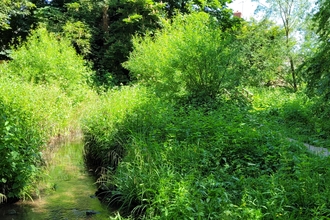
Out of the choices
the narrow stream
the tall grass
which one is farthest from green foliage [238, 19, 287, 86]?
the narrow stream

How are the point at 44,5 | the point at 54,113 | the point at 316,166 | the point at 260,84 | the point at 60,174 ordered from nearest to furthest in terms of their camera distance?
the point at 316,166
the point at 60,174
the point at 54,113
the point at 260,84
the point at 44,5

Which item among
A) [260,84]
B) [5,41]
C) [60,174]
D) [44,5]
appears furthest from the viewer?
[44,5]

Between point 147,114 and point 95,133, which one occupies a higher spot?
point 147,114

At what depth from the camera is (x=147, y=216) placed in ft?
13.9

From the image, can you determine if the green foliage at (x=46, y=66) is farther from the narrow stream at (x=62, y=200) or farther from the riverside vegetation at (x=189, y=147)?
the narrow stream at (x=62, y=200)

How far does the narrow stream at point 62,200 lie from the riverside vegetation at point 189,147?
0.22 metres

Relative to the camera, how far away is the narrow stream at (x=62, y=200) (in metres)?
5.12

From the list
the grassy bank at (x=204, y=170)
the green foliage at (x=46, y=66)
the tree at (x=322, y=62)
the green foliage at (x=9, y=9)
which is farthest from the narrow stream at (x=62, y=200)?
the green foliage at (x=9, y=9)

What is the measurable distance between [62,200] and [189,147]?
2473 mm

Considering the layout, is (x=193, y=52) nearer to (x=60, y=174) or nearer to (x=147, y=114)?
(x=147, y=114)

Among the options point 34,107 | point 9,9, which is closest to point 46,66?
point 9,9

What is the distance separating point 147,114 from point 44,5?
1925cm

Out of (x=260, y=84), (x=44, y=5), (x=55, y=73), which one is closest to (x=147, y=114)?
(x=55, y=73)

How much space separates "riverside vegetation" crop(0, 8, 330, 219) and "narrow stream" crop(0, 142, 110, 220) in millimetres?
222
